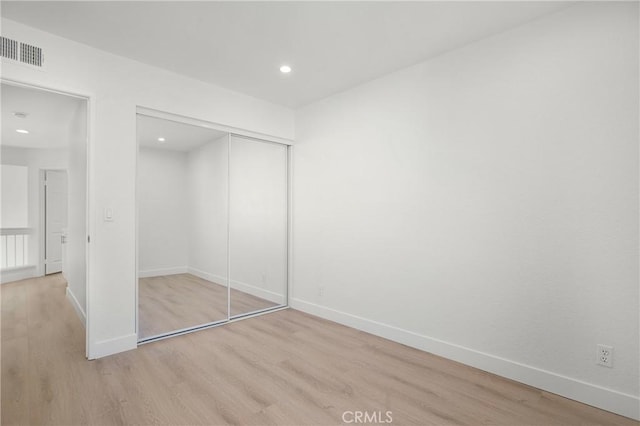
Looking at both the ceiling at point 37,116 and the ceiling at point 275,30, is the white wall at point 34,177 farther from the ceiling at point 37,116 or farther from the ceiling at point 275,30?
the ceiling at point 275,30

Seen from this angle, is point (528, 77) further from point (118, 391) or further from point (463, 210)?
point (118, 391)

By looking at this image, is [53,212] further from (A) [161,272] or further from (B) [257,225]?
(B) [257,225]

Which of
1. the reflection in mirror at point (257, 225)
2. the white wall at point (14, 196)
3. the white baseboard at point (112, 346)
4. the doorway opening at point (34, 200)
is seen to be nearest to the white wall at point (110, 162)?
the white baseboard at point (112, 346)

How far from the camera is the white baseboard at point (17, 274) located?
525cm

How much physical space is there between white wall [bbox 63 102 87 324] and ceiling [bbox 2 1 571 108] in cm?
78

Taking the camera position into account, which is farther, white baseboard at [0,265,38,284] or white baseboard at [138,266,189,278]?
white baseboard at [0,265,38,284]

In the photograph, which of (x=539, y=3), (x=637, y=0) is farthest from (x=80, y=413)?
(x=637, y=0)

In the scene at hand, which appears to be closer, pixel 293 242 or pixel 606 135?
pixel 606 135

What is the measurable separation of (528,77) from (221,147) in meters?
3.08

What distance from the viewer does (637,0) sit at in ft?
6.20

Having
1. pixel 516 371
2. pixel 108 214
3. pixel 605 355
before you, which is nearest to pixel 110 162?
pixel 108 214

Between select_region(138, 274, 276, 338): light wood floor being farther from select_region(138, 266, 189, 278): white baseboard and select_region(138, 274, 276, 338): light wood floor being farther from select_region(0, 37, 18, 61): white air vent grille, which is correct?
select_region(0, 37, 18, 61): white air vent grille

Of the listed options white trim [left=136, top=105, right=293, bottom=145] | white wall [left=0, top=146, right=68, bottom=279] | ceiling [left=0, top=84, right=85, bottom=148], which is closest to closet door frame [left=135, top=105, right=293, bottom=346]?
white trim [left=136, top=105, right=293, bottom=145]

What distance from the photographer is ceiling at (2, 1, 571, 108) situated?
2127 mm
